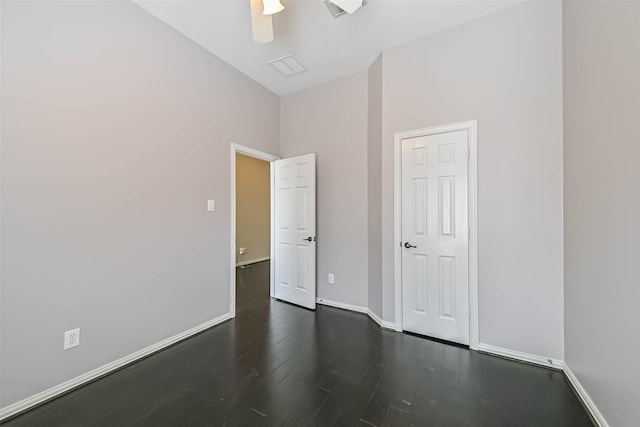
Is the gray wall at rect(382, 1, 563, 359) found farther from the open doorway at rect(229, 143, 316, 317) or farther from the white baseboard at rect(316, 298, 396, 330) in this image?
the open doorway at rect(229, 143, 316, 317)

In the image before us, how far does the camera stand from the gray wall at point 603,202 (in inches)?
47.8

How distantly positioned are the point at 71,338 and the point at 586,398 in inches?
136

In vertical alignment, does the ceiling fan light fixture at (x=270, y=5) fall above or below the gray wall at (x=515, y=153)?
above

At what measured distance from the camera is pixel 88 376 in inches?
71.6

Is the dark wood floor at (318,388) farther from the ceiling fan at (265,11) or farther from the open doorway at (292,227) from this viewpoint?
the ceiling fan at (265,11)

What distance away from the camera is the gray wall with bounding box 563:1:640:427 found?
1.21 m

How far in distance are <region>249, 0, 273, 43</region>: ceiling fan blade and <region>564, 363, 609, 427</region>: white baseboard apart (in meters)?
3.33

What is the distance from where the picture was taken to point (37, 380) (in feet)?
5.28

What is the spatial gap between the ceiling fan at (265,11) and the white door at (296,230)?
1.47 meters

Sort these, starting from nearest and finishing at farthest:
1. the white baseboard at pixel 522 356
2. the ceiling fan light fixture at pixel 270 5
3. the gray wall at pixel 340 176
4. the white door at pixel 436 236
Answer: the ceiling fan light fixture at pixel 270 5 < the white baseboard at pixel 522 356 < the white door at pixel 436 236 < the gray wall at pixel 340 176

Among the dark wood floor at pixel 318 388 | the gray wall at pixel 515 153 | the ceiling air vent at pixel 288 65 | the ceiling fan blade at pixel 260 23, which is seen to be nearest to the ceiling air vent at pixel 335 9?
the ceiling fan blade at pixel 260 23

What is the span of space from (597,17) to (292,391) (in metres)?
3.05

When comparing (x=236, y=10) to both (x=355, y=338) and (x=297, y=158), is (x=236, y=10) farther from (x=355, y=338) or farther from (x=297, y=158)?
(x=355, y=338)

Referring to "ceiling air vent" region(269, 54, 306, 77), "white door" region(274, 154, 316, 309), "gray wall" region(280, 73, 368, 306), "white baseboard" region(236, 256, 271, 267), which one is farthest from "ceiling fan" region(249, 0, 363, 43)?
"white baseboard" region(236, 256, 271, 267)
